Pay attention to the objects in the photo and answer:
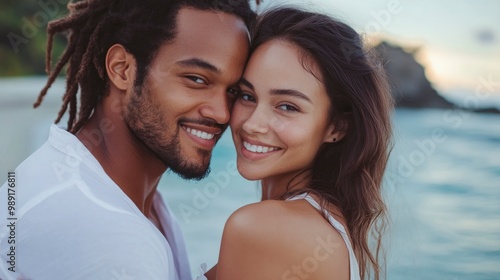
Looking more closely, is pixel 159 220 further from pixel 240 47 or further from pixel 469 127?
pixel 469 127

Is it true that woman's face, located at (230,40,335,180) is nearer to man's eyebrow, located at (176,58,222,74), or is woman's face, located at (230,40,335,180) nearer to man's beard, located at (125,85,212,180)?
man's eyebrow, located at (176,58,222,74)

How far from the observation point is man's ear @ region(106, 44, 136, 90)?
2500 mm

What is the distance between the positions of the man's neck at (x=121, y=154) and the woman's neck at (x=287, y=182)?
45cm

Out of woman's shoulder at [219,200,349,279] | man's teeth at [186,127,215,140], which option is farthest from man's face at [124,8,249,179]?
woman's shoulder at [219,200,349,279]

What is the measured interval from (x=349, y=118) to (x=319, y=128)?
140 mm

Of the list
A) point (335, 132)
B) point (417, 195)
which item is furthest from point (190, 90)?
point (417, 195)

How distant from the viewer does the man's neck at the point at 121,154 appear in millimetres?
2344

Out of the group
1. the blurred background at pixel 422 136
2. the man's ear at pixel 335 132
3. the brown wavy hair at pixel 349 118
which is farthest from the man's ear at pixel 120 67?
the man's ear at pixel 335 132

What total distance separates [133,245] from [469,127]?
14215 millimetres

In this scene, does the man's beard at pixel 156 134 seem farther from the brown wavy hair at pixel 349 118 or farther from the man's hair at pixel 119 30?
the brown wavy hair at pixel 349 118

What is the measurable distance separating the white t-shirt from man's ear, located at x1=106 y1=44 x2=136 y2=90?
0.43 metres

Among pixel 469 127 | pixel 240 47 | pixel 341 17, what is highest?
pixel 341 17

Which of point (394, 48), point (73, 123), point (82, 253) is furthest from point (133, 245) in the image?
point (394, 48)

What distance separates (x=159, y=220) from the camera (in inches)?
111
